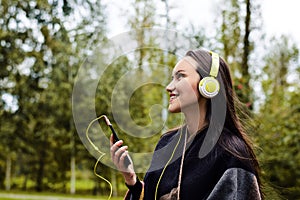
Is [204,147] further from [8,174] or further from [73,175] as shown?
[8,174]

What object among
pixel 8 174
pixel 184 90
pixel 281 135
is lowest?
pixel 8 174

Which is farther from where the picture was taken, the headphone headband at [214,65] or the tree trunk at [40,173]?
the tree trunk at [40,173]

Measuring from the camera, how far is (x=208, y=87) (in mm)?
1642

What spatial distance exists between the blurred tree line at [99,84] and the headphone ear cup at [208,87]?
0.27m

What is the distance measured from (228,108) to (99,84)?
0.68 metres

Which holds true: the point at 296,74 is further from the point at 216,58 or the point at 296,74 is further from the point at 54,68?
the point at 216,58

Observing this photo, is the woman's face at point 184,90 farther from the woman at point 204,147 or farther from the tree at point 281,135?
the tree at point 281,135

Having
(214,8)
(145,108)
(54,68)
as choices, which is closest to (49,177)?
(54,68)

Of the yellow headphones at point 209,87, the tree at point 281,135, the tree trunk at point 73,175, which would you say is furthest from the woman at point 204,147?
the tree trunk at point 73,175

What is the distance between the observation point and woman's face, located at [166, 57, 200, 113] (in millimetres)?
1669

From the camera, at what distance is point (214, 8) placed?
7.89 meters

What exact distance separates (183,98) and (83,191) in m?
14.3

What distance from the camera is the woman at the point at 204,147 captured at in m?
1.57

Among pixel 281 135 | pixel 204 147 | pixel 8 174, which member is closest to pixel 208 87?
pixel 204 147
